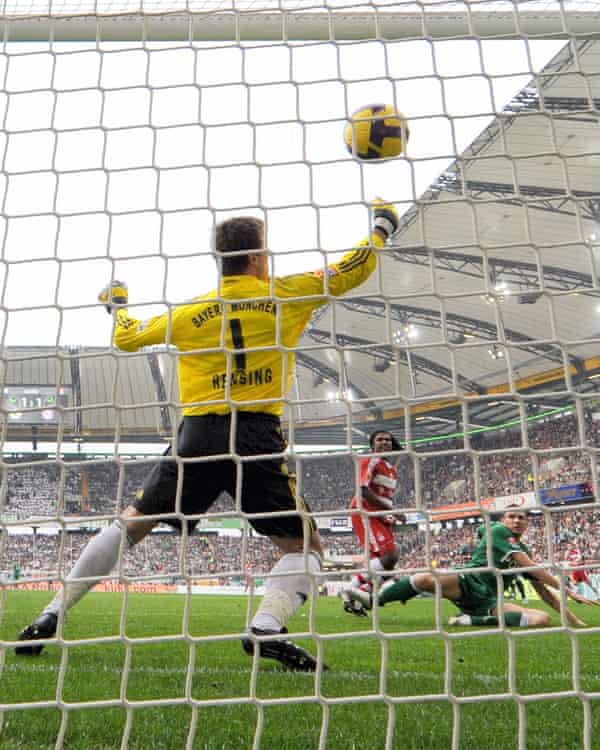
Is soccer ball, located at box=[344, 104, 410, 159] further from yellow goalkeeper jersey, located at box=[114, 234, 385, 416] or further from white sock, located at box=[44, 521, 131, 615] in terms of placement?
white sock, located at box=[44, 521, 131, 615]

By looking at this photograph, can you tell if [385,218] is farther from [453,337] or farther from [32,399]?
[32,399]

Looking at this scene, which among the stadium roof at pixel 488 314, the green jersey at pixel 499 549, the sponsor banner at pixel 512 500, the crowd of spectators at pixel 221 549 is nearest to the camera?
the green jersey at pixel 499 549

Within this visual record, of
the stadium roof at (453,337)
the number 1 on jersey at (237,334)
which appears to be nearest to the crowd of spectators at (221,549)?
the stadium roof at (453,337)

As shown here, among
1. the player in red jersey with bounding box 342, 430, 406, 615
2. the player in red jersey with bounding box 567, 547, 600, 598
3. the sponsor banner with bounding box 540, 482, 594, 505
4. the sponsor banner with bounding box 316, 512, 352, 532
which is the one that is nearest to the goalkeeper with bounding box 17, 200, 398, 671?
the player in red jersey with bounding box 342, 430, 406, 615

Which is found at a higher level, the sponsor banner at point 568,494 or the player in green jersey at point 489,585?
the sponsor banner at point 568,494

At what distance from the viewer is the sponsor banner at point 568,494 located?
73.5 ft

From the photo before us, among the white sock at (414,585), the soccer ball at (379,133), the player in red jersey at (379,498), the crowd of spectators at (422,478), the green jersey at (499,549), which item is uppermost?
the crowd of spectators at (422,478)

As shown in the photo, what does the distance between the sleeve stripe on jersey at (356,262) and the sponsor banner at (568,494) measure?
2106cm

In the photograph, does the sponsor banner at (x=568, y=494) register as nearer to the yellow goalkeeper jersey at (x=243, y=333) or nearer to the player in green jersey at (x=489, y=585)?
the player in green jersey at (x=489, y=585)

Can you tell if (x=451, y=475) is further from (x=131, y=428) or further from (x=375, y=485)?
(x=375, y=485)

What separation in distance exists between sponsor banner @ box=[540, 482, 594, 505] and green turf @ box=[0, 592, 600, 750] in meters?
19.7

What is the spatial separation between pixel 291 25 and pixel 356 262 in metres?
1.57

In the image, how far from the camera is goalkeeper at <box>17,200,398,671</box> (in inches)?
109

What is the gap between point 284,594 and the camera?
281cm
